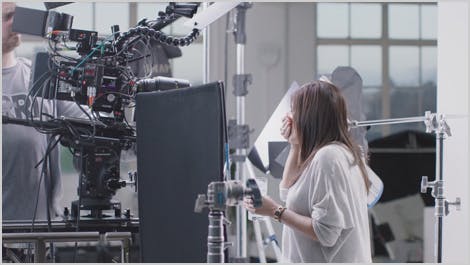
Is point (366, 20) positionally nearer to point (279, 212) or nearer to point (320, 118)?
point (320, 118)

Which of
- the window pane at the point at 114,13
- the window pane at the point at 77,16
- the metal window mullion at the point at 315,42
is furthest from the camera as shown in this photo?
the metal window mullion at the point at 315,42

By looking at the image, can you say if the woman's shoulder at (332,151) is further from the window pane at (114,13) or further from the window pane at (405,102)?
the window pane at (405,102)

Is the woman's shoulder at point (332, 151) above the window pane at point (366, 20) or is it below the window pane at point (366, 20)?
below

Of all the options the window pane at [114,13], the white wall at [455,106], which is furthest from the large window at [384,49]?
the white wall at [455,106]

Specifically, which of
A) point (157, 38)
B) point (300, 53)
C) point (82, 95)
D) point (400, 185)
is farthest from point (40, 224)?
point (300, 53)

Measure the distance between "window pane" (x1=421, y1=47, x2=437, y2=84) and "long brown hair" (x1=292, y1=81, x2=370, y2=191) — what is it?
5.90 metres

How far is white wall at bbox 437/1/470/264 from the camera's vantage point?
2.57 metres

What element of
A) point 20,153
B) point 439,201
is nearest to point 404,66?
point 439,201

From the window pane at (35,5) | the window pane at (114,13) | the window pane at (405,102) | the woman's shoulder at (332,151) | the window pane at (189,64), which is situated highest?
Result: the window pane at (114,13)

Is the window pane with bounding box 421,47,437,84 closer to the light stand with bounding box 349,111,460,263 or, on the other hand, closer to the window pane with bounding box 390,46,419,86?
the window pane with bounding box 390,46,419,86

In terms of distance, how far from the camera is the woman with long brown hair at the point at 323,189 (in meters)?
1.66

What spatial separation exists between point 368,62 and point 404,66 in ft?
1.46

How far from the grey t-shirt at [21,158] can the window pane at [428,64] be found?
5.62 metres

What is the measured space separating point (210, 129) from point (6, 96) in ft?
4.16
